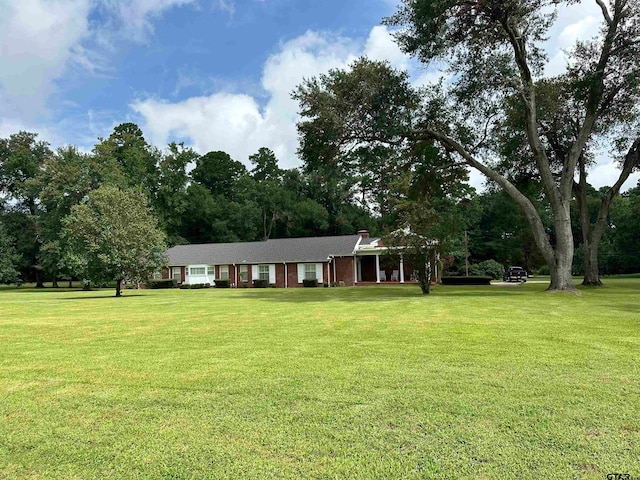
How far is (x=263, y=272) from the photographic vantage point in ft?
140

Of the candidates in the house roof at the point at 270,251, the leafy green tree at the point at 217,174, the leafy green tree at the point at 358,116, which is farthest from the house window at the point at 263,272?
the leafy green tree at the point at 217,174

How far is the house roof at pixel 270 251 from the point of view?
41188mm

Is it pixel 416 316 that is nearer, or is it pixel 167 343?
pixel 167 343

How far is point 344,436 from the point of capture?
377 cm

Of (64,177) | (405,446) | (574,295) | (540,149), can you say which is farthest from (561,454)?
(64,177)

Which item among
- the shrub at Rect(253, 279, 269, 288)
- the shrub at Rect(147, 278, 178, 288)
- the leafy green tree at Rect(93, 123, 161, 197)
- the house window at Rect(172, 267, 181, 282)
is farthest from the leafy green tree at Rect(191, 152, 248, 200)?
the shrub at Rect(253, 279, 269, 288)

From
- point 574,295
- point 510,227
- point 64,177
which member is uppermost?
point 64,177

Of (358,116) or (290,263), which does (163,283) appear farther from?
(358,116)

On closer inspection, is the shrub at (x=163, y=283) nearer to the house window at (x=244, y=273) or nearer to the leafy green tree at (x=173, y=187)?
the house window at (x=244, y=273)

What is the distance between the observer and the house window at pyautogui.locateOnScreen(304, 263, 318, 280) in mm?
40875

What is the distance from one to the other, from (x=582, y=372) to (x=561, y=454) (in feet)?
9.04

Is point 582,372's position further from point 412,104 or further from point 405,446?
point 412,104

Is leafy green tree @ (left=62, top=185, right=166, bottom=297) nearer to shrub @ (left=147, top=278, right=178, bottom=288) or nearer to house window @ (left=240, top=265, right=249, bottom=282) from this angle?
house window @ (left=240, top=265, right=249, bottom=282)

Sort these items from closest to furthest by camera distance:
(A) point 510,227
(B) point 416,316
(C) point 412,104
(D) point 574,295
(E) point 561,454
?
1. (E) point 561,454
2. (B) point 416,316
3. (D) point 574,295
4. (C) point 412,104
5. (A) point 510,227
